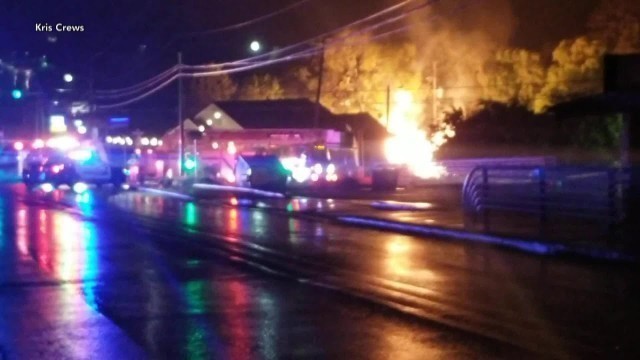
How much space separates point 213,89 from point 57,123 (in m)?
13.2

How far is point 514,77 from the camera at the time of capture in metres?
67.1

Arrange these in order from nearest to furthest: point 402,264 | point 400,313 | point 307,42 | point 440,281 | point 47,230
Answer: point 400,313 → point 440,281 → point 402,264 → point 47,230 → point 307,42

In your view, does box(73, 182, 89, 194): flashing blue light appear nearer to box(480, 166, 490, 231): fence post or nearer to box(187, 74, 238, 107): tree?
box(480, 166, 490, 231): fence post

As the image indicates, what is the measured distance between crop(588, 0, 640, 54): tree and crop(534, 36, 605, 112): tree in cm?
68

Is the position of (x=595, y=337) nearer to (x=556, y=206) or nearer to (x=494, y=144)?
(x=556, y=206)

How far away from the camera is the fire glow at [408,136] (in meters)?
69.1

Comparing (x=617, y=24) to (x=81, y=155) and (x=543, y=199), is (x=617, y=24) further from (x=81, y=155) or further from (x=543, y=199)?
(x=543, y=199)

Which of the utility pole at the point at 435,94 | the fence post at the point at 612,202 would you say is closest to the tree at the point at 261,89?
the utility pole at the point at 435,94

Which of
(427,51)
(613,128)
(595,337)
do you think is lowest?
(595,337)

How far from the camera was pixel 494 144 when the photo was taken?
63344 mm

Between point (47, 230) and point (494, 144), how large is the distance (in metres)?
42.9

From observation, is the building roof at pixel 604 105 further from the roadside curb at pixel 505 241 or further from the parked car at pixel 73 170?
the parked car at pixel 73 170

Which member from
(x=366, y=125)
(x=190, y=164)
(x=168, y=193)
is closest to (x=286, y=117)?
(x=366, y=125)

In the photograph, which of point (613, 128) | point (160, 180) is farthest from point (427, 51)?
point (160, 180)
